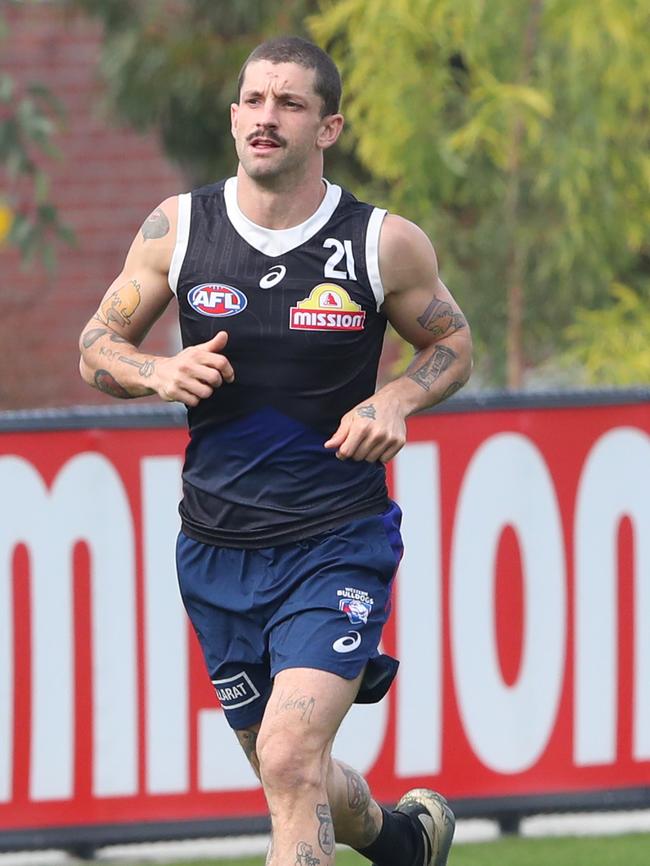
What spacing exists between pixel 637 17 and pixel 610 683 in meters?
3.57

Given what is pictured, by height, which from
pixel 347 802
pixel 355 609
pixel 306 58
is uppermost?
pixel 306 58

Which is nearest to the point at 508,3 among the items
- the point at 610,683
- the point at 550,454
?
the point at 550,454

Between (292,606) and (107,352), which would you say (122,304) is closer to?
(107,352)

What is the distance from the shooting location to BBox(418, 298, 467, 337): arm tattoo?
191 inches

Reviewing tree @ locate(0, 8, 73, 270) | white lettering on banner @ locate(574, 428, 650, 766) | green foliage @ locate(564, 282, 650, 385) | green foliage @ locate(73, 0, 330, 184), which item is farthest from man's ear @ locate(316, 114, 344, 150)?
green foliage @ locate(73, 0, 330, 184)

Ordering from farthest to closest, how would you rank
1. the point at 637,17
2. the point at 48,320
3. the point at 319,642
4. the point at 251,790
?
the point at 48,320 → the point at 637,17 → the point at 251,790 → the point at 319,642

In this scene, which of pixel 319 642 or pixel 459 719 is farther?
pixel 459 719

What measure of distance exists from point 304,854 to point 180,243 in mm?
1514

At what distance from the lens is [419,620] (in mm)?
6426

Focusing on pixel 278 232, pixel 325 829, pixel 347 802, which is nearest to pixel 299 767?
pixel 325 829

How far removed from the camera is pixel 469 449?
650cm

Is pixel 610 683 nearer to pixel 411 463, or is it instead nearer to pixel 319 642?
pixel 411 463

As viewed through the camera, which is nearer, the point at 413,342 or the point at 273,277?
the point at 273,277

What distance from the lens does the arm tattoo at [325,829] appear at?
4395 mm
